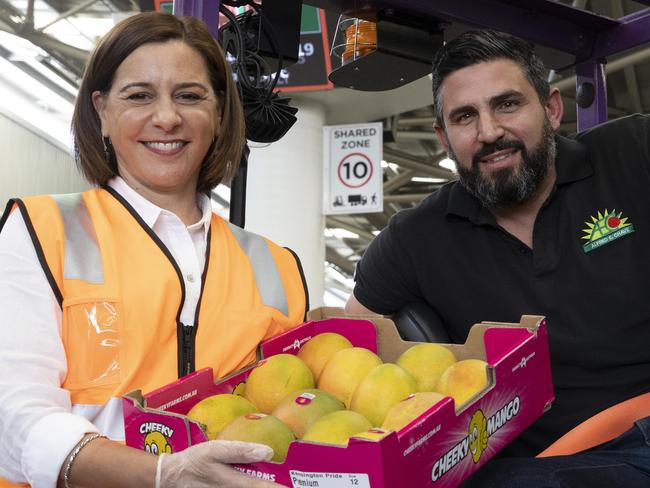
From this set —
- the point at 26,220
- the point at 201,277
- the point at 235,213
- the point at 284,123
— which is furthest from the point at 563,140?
the point at 26,220

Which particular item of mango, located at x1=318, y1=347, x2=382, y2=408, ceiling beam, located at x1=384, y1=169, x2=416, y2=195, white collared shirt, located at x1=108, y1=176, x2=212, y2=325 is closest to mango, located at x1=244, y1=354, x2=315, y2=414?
mango, located at x1=318, y1=347, x2=382, y2=408

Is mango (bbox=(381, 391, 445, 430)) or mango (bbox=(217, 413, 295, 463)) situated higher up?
mango (bbox=(381, 391, 445, 430))

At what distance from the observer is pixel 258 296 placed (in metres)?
1.81

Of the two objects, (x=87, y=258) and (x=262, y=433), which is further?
(x=87, y=258)

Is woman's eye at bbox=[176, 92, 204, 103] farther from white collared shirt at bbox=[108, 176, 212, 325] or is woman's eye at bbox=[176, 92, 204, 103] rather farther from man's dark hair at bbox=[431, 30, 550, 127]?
man's dark hair at bbox=[431, 30, 550, 127]

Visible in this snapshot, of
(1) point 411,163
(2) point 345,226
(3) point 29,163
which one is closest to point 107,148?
(3) point 29,163

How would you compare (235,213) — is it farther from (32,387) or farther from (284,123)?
(32,387)

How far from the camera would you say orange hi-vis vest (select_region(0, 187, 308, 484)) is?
1.51 m

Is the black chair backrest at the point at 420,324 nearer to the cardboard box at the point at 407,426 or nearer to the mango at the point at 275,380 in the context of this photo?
the cardboard box at the point at 407,426

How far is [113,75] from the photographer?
172 cm

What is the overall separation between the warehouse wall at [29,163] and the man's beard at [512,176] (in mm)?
5199

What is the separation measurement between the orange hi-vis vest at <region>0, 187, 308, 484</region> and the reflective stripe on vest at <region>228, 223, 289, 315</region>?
0.05 ft

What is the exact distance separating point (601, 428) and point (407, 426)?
0.81 metres

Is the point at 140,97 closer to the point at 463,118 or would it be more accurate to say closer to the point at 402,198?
the point at 463,118
